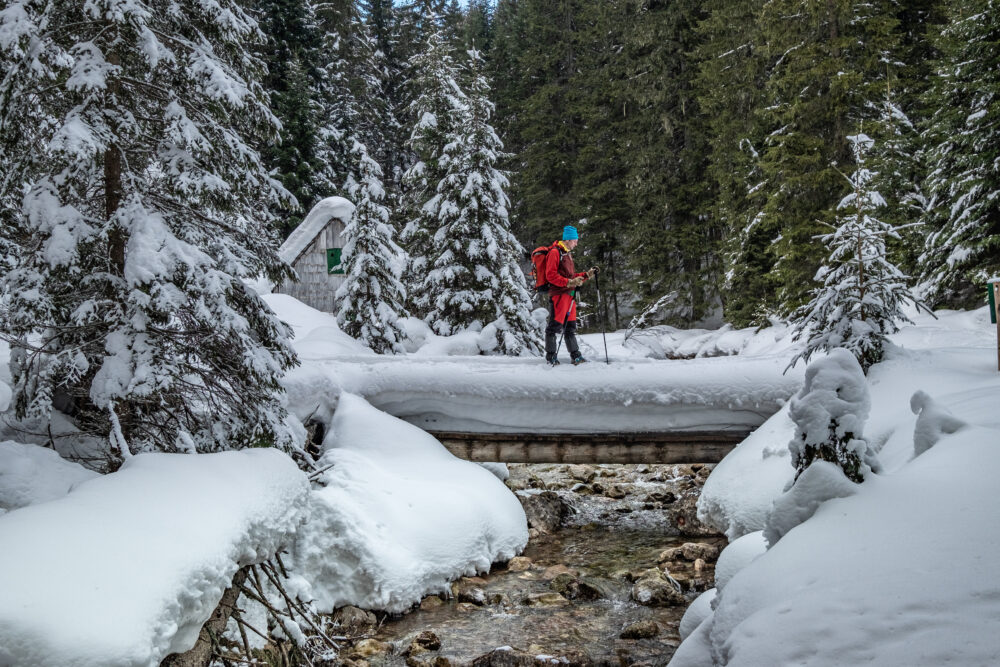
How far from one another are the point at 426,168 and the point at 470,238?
102 inches

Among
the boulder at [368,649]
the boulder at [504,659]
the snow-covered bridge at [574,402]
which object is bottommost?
the boulder at [368,649]

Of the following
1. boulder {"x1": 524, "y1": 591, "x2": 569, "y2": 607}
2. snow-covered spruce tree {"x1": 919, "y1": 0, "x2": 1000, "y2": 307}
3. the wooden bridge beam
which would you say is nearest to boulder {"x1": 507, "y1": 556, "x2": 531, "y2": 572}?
boulder {"x1": 524, "y1": 591, "x2": 569, "y2": 607}

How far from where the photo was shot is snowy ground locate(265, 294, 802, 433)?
9383 mm

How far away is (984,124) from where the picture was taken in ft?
39.9

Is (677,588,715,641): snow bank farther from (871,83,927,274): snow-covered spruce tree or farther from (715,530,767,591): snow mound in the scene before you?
(871,83,927,274): snow-covered spruce tree

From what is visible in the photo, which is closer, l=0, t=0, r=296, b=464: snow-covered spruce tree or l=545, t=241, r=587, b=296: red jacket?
l=0, t=0, r=296, b=464: snow-covered spruce tree

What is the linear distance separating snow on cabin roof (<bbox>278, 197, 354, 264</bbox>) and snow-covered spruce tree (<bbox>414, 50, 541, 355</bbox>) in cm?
510

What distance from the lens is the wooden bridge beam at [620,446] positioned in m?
9.56

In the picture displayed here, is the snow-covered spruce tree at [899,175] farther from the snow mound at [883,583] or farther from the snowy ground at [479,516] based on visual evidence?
the snow mound at [883,583]

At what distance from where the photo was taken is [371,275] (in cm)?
1547

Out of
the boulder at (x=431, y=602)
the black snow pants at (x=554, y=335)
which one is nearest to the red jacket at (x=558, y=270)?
the black snow pants at (x=554, y=335)

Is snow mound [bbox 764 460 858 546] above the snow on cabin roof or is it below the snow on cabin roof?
below

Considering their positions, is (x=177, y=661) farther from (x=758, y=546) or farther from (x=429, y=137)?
(x=429, y=137)

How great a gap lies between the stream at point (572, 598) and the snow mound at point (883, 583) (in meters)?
3.32
